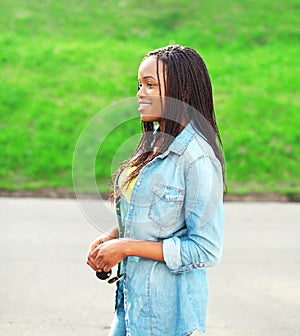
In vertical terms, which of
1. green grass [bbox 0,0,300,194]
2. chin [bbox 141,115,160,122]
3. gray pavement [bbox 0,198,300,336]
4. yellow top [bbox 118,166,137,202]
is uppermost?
chin [bbox 141,115,160,122]

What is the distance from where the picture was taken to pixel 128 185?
2.40m

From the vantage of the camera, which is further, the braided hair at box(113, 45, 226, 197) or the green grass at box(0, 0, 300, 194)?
the green grass at box(0, 0, 300, 194)

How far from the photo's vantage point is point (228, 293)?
210 inches

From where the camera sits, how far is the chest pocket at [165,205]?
89.4 inches

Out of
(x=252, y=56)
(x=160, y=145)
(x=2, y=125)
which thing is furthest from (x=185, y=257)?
(x=252, y=56)

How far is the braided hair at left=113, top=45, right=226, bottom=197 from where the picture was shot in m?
2.31

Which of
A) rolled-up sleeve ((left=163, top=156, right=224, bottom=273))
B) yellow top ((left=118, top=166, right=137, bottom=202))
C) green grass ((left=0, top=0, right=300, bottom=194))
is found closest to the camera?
rolled-up sleeve ((left=163, top=156, right=224, bottom=273))

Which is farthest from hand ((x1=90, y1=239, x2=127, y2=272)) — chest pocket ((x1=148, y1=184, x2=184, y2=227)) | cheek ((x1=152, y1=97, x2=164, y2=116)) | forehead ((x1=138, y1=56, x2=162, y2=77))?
forehead ((x1=138, y1=56, x2=162, y2=77))

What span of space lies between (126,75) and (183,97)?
873 cm

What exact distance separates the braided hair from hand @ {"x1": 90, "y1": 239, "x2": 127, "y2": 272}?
217 millimetres

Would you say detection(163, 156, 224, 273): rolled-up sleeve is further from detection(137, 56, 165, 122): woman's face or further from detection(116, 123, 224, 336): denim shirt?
detection(137, 56, 165, 122): woman's face

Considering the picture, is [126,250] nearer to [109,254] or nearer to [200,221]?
[109,254]

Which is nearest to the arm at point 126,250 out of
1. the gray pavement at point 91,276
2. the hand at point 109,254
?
the hand at point 109,254

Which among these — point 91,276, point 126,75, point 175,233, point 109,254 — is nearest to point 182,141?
point 175,233
